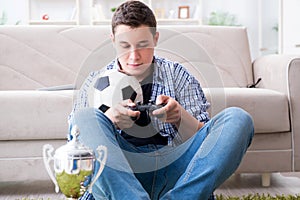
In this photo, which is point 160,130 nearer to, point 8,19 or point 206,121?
point 206,121

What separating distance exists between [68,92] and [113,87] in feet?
3.45

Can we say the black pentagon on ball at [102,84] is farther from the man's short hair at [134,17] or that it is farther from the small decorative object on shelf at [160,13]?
the small decorative object on shelf at [160,13]

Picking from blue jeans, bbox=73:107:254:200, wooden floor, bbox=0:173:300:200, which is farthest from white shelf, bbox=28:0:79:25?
blue jeans, bbox=73:107:254:200

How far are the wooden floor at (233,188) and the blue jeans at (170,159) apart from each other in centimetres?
75

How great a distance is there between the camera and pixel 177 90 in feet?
4.92

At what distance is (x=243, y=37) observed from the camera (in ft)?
9.16

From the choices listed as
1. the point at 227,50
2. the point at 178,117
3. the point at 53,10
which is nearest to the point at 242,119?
the point at 178,117

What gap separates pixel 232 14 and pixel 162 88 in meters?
3.91

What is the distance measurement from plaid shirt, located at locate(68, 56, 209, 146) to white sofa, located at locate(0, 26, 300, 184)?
338 mm

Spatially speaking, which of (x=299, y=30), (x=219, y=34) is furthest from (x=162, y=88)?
(x=299, y=30)

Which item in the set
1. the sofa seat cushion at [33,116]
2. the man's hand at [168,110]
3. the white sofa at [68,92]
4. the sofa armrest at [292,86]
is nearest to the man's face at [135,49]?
the man's hand at [168,110]

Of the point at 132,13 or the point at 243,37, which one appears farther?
the point at 243,37

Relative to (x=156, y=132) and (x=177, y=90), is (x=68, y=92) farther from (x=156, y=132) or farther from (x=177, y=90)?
(x=156, y=132)

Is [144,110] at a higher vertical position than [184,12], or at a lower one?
lower
